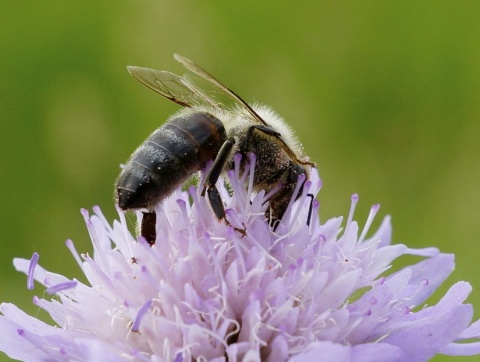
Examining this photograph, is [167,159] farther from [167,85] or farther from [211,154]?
[167,85]

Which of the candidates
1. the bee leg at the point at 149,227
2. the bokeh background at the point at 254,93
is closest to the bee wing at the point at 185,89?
the bee leg at the point at 149,227

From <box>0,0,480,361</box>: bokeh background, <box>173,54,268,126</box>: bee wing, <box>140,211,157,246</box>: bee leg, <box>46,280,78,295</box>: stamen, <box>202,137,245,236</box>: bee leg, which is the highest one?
<box>0,0,480,361</box>: bokeh background

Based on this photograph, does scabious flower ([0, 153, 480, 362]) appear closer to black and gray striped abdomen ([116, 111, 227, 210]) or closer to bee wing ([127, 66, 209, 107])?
black and gray striped abdomen ([116, 111, 227, 210])

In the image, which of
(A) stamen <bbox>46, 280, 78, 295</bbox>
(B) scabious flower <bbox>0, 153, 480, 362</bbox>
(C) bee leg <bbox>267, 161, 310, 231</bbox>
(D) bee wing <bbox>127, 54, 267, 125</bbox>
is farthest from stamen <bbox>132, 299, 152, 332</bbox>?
(D) bee wing <bbox>127, 54, 267, 125</bbox>

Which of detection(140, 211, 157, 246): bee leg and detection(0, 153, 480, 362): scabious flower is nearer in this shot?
detection(0, 153, 480, 362): scabious flower

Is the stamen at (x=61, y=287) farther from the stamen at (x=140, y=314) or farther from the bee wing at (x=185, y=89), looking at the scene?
the bee wing at (x=185, y=89)

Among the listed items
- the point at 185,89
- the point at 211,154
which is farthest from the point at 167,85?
the point at 211,154

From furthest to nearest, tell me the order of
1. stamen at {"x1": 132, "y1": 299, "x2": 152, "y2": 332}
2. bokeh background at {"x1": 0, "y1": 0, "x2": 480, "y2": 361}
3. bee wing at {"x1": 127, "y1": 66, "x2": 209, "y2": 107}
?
bokeh background at {"x1": 0, "y1": 0, "x2": 480, "y2": 361}
bee wing at {"x1": 127, "y1": 66, "x2": 209, "y2": 107}
stamen at {"x1": 132, "y1": 299, "x2": 152, "y2": 332}

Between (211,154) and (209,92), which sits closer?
(211,154)
